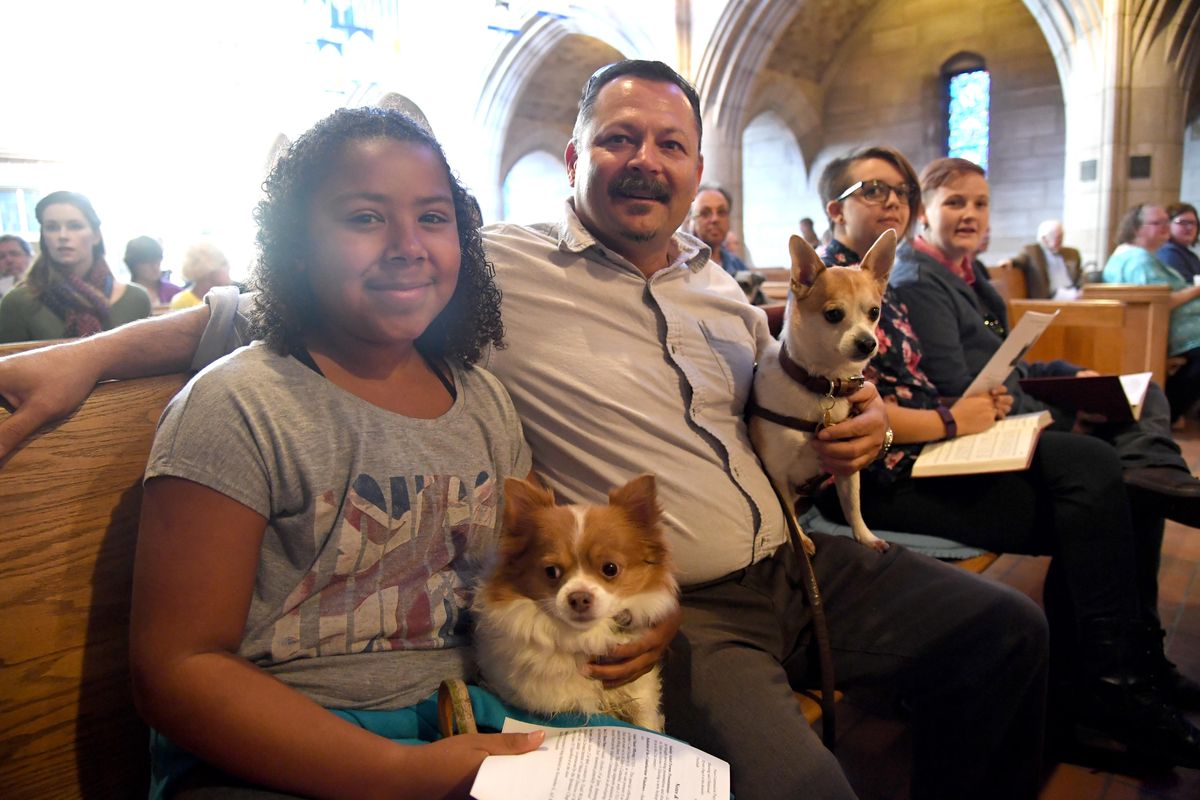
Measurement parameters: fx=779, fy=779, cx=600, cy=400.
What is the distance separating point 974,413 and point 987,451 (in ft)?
0.56

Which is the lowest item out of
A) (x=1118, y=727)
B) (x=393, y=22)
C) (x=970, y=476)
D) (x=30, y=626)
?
(x=1118, y=727)

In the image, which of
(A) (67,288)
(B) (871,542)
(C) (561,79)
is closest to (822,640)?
(B) (871,542)

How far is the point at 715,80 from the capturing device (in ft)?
36.0

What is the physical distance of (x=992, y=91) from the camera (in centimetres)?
1300

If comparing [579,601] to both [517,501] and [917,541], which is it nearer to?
[517,501]

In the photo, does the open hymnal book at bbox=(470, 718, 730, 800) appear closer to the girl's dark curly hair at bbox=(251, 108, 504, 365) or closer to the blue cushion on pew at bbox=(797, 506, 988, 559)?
the girl's dark curly hair at bbox=(251, 108, 504, 365)

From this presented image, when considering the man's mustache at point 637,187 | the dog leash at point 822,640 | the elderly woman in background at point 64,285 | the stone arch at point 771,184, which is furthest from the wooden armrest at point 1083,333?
the stone arch at point 771,184

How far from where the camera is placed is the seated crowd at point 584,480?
1099 millimetres

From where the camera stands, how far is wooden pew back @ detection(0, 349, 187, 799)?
46.3 inches

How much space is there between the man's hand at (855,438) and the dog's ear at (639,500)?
0.68 metres

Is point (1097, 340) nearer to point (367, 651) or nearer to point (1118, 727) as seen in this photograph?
point (1118, 727)

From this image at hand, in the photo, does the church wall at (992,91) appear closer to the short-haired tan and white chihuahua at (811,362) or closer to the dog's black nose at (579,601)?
the short-haired tan and white chihuahua at (811,362)

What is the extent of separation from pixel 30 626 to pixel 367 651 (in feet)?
1.65

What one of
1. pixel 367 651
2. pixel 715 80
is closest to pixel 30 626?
pixel 367 651
